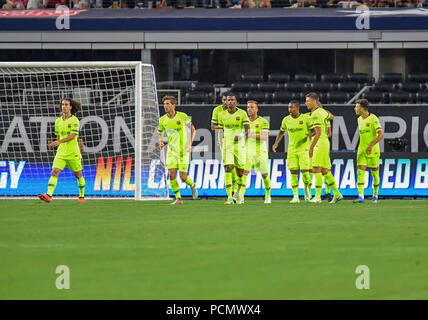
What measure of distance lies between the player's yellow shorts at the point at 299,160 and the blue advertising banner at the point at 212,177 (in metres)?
2.54

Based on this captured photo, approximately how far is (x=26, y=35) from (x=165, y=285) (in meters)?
23.5

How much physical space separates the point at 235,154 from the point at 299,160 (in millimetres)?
1501

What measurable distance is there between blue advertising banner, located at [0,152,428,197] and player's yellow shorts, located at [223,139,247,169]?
3150mm

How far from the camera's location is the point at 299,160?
807 inches

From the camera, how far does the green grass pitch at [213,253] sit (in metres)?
7.67

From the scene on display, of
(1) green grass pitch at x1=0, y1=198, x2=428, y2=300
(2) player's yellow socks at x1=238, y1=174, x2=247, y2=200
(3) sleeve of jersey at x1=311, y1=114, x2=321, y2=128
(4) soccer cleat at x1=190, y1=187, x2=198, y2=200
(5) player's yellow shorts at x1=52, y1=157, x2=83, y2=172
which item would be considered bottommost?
(1) green grass pitch at x1=0, y1=198, x2=428, y2=300

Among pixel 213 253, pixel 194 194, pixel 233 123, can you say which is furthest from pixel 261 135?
pixel 213 253

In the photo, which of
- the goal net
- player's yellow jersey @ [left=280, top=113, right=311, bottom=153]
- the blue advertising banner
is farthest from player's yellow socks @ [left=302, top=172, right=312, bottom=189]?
the goal net

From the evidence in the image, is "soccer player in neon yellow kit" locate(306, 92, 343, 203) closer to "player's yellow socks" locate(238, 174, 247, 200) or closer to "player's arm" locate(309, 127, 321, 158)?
"player's arm" locate(309, 127, 321, 158)

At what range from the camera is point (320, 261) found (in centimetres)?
938

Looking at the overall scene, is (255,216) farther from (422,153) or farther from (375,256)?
(422,153)

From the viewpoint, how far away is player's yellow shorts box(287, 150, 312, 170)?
67.2 ft
